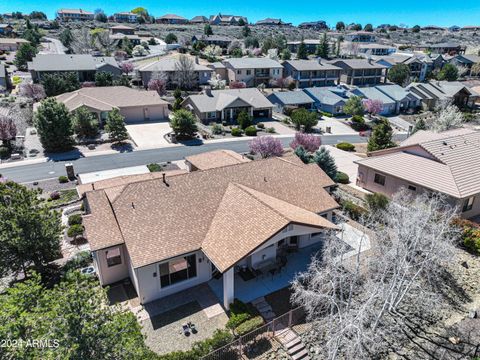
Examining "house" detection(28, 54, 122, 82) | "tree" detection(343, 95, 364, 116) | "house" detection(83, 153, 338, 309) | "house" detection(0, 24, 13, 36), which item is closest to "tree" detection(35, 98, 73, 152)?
"house" detection(83, 153, 338, 309)

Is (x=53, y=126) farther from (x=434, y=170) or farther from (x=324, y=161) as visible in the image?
(x=434, y=170)

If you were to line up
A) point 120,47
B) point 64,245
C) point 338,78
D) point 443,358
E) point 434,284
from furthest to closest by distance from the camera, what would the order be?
point 120,47
point 338,78
point 64,245
point 434,284
point 443,358

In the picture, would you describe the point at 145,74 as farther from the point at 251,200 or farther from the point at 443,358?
the point at 443,358

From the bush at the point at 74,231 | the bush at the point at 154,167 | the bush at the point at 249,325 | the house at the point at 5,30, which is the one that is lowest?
the bush at the point at 249,325

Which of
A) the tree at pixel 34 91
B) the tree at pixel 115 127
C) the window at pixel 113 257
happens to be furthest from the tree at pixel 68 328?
the tree at pixel 34 91

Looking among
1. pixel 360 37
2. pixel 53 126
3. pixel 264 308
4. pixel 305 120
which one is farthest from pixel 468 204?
pixel 360 37

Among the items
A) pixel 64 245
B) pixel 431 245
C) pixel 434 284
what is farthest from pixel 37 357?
pixel 434 284

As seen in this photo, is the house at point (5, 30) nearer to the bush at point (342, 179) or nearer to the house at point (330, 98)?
the house at point (330, 98)
